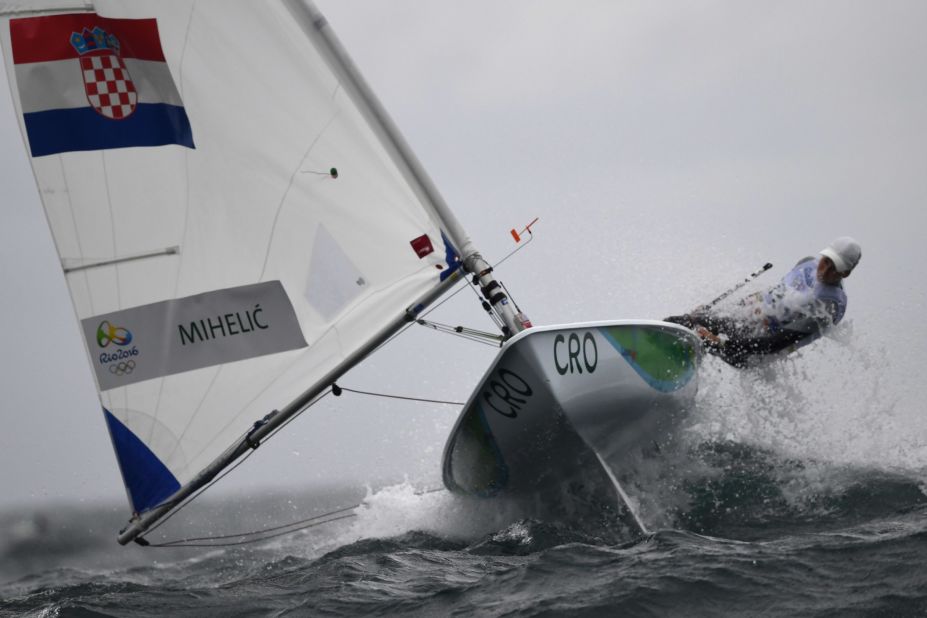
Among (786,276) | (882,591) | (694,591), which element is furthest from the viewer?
(786,276)

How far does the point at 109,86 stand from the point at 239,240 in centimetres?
131

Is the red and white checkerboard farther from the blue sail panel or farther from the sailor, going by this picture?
the sailor

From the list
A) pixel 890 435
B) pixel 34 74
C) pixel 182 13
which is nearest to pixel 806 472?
pixel 890 435

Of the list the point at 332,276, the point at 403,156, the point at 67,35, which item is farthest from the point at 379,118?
the point at 67,35

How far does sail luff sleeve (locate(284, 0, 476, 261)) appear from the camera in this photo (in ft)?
21.0

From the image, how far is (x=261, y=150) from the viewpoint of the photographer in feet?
21.7

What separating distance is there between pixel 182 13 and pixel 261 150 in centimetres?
100

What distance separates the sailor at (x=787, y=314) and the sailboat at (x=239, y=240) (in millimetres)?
1137

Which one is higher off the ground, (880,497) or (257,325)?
(257,325)

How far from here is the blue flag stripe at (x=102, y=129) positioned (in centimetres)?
662

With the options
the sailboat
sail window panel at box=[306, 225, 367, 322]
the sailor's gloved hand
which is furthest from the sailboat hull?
sail window panel at box=[306, 225, 367, 322]

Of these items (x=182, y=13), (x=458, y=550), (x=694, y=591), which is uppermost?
(x=182, y=13)

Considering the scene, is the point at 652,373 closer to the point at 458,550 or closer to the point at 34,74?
the point at 458,550

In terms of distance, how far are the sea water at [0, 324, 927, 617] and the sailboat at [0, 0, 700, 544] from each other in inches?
22.6
